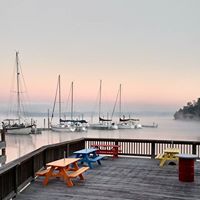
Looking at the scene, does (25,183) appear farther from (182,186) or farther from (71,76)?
(71,76)

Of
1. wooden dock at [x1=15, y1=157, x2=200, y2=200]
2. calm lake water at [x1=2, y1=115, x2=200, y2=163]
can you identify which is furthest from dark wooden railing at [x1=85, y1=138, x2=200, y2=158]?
calm lake water at [x1=2, y1=115, x2=200, y2=163]

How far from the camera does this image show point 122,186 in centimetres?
741

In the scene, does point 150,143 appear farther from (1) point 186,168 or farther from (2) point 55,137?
(2) point 55,137

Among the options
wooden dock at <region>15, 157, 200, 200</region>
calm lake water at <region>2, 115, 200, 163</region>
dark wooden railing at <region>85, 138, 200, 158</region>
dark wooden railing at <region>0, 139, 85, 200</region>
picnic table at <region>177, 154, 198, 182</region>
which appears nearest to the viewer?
dark wooden railing at <region>0, 139, 85, 200</region>

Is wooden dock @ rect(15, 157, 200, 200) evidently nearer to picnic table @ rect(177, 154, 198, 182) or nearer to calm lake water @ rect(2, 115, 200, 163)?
picnic table @ rect(177, 154, 198, 182)

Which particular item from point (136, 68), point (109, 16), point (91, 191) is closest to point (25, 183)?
point (91, 191)

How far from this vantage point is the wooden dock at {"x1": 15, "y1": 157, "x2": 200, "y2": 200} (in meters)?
6.56

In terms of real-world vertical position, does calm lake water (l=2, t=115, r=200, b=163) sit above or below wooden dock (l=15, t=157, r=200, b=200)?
below

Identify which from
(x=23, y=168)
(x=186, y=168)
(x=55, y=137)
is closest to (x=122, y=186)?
(x=186, y=168)

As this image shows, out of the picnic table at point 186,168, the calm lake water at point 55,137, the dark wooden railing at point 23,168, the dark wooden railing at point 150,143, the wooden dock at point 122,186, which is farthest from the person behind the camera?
the calm lake water at point 55,137

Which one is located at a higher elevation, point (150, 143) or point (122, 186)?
point (150, 143)

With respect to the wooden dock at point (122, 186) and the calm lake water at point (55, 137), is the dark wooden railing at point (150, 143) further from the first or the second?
the calm lake water at point (55, 137)

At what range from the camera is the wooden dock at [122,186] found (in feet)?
21.5

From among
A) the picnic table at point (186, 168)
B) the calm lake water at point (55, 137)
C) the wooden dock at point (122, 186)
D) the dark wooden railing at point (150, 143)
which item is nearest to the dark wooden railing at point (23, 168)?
the wooden dock at point (122, 186)
